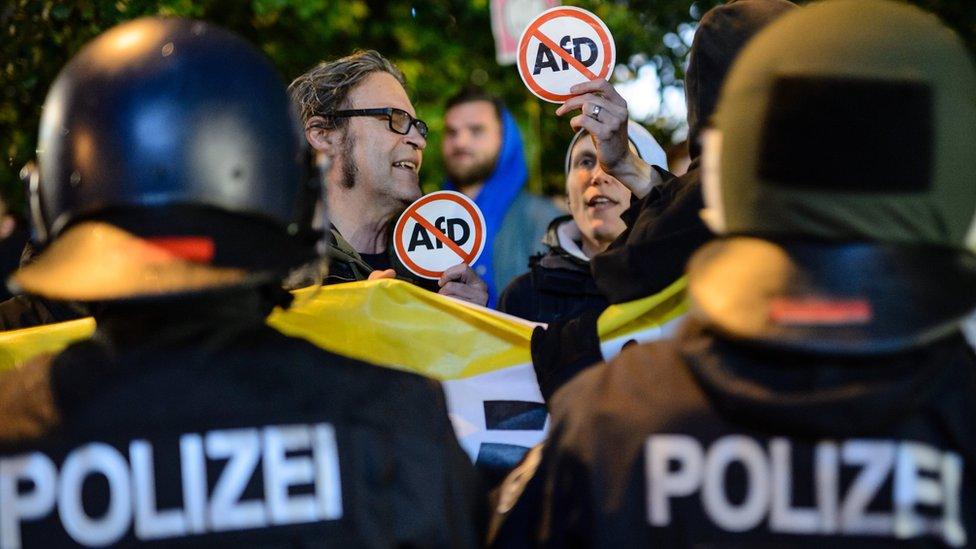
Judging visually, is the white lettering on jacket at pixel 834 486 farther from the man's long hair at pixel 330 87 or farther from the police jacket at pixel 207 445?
the man's long hair at pixel 330 87

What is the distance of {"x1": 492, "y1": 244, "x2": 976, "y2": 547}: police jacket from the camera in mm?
2160

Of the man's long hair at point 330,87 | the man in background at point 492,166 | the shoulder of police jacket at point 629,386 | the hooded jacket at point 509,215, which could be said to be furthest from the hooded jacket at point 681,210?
the man in background at point 492,166

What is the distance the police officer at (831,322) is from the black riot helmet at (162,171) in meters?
0.83

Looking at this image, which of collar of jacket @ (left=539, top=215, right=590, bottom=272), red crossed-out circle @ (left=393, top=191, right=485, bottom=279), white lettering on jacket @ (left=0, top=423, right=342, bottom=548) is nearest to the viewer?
white lettering on jacket @ (left=0, top=423, right=342, bottom=548)

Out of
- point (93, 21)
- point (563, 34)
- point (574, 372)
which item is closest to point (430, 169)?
point (93, 21)

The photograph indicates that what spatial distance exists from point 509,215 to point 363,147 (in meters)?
2.50

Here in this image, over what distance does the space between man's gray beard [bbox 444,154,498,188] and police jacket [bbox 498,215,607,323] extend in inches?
87.7

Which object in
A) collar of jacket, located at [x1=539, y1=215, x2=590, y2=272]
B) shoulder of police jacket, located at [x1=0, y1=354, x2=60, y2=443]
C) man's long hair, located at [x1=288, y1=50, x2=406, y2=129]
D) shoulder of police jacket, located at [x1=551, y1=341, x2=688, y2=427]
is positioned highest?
man's long hair, located at [x1=288, y1=50, x2=406, y2=129]

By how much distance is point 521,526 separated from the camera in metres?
2.53

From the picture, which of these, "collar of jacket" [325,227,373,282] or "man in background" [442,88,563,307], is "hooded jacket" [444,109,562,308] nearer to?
"man in background" [442,88,563,307]

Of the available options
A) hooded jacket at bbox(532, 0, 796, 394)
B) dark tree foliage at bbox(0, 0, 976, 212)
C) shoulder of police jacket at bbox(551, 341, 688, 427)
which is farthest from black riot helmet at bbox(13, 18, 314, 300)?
dark tree foliage at bbox(0, 0, 976, 212)

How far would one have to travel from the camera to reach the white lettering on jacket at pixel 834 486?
2.21m

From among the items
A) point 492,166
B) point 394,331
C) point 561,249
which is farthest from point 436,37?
point 394,331

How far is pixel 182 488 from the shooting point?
2.28 metres
